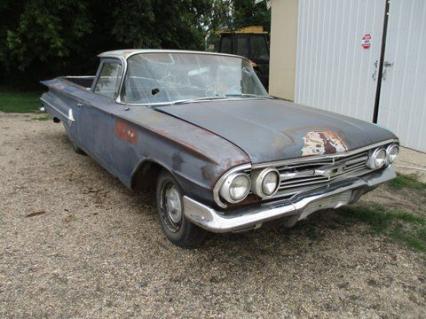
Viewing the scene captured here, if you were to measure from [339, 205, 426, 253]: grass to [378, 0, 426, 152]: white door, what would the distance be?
2.66m

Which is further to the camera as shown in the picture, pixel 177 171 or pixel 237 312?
pixel 177 171

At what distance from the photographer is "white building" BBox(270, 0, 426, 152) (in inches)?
240

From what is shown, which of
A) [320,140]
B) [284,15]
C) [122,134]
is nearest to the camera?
[320,140]

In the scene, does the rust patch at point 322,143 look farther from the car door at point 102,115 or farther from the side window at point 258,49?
the side window at point 258,49

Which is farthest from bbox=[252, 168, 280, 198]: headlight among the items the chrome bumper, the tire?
the tire

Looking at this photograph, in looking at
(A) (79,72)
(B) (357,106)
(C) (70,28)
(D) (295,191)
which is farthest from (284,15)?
(D) (295,191)

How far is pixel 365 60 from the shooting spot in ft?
22.8

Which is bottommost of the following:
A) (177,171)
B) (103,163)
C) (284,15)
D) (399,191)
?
(399,191)

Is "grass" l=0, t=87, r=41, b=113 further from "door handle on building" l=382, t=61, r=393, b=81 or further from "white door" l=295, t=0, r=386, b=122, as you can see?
"door handle on building" l=382, t=61, r=393, b=81

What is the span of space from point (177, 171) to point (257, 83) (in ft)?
6.56

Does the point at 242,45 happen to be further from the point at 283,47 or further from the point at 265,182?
the point at 265,182

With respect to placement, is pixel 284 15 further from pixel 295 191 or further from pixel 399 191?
pixel 295 191

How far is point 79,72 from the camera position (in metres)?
13.3

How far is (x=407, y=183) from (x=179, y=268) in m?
3.10
